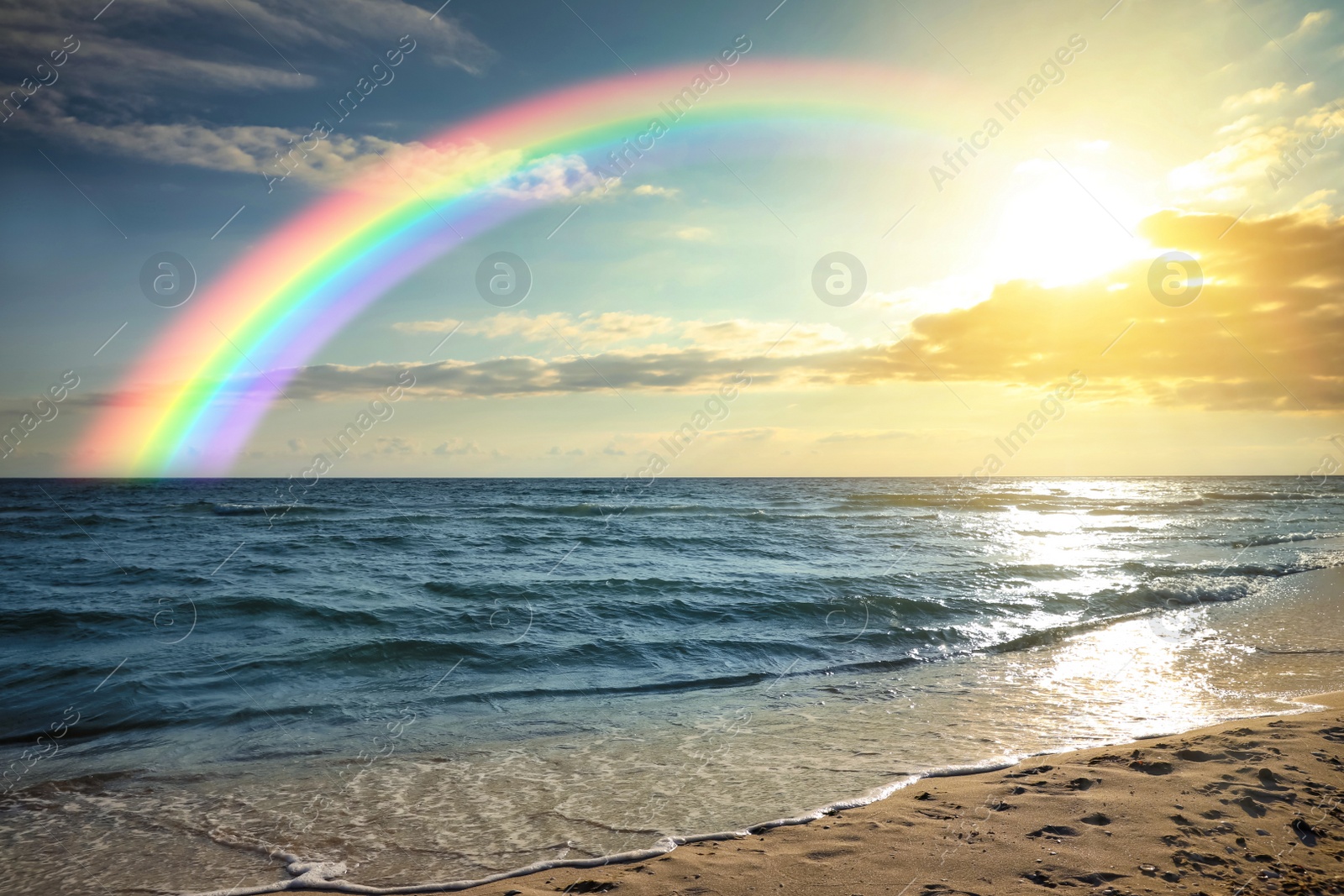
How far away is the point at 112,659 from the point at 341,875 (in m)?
9.01

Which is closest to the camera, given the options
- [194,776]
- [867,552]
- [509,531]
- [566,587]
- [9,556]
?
[194,776]

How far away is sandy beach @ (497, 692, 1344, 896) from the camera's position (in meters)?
3.98

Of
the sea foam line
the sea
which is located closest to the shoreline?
the sea foam line

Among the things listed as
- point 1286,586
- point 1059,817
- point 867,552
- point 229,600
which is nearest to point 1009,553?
point 867,552

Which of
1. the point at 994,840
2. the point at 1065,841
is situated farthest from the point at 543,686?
the point at 1065,841

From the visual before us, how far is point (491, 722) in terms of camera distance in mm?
8117

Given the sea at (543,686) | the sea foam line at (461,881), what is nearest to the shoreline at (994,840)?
the sea foam line at (461,881)

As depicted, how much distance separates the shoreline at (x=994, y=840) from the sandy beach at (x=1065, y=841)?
12 mm

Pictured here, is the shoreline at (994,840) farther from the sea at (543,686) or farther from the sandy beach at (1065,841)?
the sea at (543,686)

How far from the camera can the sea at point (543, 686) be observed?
5406 mm

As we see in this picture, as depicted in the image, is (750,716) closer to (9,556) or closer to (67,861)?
(67,861)

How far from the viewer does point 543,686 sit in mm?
9633

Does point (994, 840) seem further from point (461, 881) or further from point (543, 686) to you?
point (543, 686)

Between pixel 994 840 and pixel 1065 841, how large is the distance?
45 centimetres
